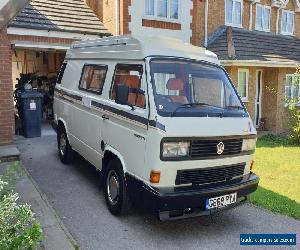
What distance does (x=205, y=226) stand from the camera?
16.1 ft

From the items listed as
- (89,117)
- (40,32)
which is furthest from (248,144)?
(40,32)

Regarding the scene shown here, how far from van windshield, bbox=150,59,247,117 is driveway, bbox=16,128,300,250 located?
5.57 ft

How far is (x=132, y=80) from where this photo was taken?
483 centimetres

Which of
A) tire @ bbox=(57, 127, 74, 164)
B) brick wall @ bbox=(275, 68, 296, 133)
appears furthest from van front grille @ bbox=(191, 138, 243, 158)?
brick wall @ bbox=(275, 68, 296, 133)

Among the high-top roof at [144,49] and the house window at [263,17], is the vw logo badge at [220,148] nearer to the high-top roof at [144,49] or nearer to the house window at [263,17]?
the high-top roof at [144,49]

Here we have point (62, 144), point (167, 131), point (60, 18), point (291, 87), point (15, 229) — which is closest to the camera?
point (15, 229)

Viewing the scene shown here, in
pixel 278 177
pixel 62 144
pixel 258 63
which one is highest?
pixel 258 63

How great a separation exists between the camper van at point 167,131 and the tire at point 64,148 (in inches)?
63.5

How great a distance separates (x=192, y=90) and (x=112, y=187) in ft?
6.31

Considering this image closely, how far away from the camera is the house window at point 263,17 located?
16.6m

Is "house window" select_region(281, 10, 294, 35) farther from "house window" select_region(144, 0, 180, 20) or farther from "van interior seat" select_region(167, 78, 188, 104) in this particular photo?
"van interior seat" select_region(167, 78, 188, 104)

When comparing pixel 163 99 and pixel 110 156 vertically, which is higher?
pixel 163 99

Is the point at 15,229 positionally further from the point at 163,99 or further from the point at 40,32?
the point at 40,32

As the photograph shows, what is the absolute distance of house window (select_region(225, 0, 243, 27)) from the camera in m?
15.3
